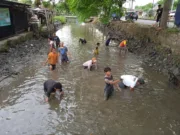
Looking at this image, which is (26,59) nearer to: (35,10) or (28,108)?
(28,108)

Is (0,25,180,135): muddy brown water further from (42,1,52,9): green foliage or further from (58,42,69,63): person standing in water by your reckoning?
(42,1,52,9): green foliage

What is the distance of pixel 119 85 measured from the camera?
8.20m

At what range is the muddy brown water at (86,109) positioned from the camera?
5461mm

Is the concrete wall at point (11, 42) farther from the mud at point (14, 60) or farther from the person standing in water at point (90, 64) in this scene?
the person standing in water at point (90, 64)

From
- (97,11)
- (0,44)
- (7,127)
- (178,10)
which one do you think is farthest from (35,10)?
(7,127)

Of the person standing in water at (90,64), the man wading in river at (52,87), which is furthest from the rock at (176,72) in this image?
the man wading in river at (52,87)

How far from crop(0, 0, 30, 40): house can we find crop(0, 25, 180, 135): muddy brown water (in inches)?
271

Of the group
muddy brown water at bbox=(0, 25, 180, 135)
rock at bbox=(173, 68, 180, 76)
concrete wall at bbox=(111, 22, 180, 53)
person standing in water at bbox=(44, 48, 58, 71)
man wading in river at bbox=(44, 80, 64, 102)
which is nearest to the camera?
muddy brown water at bbox=(0, 25, 180, 135)

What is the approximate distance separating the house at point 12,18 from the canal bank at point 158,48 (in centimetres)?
1075

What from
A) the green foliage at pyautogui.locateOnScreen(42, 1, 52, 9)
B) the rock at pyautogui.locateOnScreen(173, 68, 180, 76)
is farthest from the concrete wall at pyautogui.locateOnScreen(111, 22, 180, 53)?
the green foliage at pyautogui.locateOnScreen(42, 1, 52, 9)

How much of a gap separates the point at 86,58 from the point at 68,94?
6366 mm

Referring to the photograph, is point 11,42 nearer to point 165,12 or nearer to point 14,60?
point 14,60

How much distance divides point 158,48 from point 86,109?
8.57m

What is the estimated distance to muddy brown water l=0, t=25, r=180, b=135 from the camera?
5.46 m
